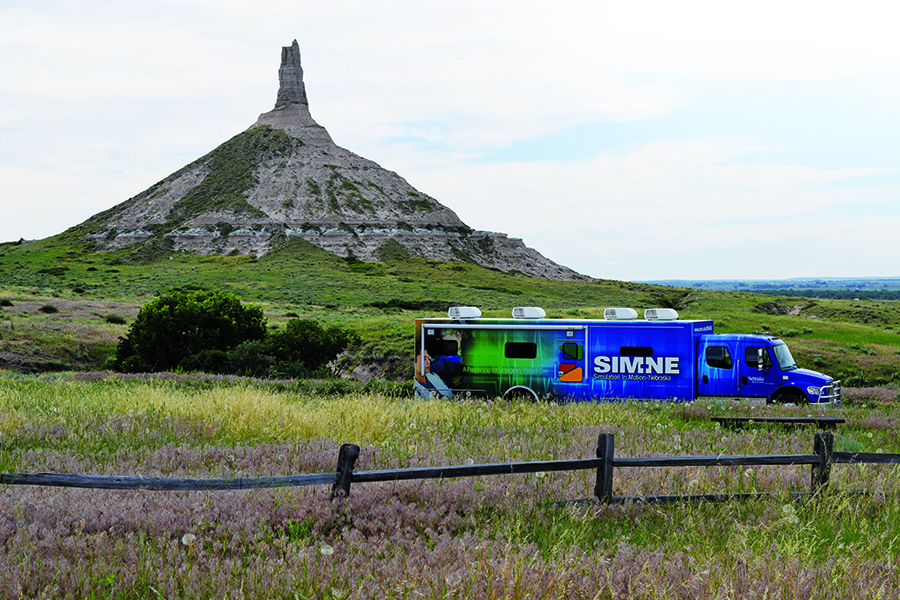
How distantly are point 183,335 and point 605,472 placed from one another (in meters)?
31.4

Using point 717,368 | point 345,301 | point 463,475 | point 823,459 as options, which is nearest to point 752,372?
point 717,368

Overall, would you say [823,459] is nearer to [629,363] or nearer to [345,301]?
[629,363]

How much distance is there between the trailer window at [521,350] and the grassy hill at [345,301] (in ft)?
52.3

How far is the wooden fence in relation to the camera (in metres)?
6.13

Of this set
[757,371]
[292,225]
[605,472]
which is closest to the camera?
[605,472]

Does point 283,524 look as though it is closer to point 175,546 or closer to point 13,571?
point 175,546

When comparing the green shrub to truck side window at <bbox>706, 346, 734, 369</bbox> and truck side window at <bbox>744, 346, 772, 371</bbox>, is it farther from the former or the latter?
truck side window at <bbox>744, 346, 772, 371</bbox>

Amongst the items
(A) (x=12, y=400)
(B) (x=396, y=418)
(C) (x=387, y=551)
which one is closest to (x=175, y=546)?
(C) (x=387, y=551)

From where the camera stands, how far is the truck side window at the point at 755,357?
21.0 m

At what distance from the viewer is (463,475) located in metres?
6.84

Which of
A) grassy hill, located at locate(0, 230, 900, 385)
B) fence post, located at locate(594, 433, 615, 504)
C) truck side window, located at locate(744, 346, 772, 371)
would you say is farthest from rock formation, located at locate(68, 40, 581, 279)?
fence post, located at locate(594, 433, 615, 504)

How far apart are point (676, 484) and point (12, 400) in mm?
12575

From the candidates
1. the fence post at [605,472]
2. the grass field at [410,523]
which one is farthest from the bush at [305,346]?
the fence post at [605,472]

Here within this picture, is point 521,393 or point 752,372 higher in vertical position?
point 752,372
